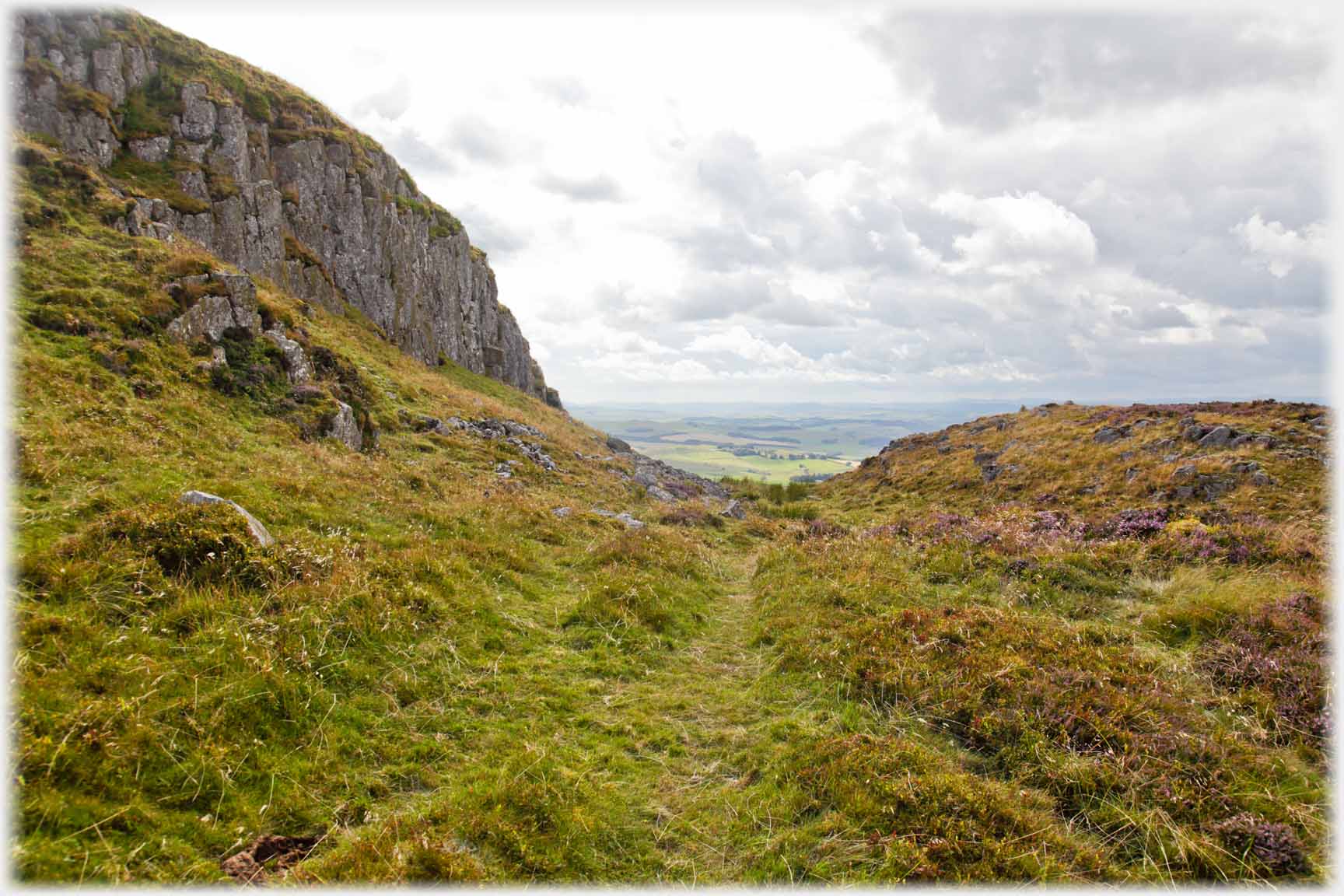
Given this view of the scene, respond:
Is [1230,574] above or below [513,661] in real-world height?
above

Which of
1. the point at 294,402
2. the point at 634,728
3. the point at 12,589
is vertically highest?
the point at 294,402

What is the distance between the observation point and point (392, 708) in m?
6.98

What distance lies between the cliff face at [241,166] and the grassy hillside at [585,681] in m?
24.9

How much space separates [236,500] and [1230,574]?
69.0 feet

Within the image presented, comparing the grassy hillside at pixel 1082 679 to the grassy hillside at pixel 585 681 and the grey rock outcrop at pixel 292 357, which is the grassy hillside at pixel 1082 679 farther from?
the grey rock outcrop at pixel 292 357

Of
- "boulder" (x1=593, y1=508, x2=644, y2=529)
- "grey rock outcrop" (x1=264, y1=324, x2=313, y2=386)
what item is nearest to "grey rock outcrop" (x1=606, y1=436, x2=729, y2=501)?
"boulder" (x1=593, y1=508, x2=644, y2=529)

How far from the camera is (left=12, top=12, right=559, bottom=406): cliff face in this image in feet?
110

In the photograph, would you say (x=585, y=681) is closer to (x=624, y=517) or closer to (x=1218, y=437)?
(x=624, y=517)

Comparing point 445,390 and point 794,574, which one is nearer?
point 794,574

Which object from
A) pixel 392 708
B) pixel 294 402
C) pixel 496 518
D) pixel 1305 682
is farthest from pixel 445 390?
pixel 1305 682

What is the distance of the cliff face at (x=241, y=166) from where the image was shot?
33.6 m

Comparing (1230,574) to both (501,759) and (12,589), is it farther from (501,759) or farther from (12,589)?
(12,589)

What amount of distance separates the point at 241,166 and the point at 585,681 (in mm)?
51163

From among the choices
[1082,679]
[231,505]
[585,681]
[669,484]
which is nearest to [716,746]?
[585,681]
